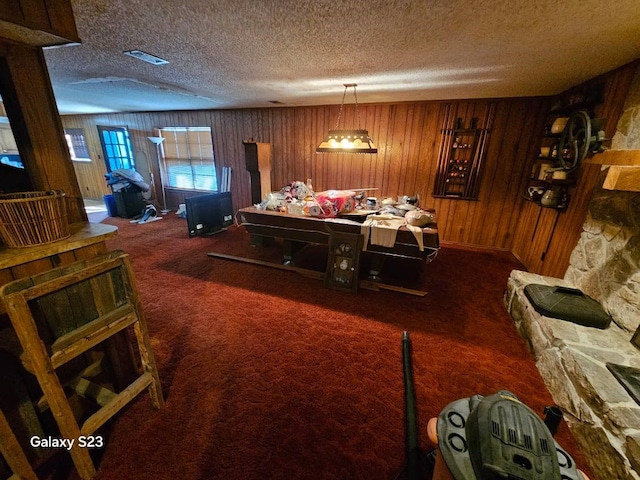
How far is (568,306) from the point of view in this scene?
72.2 inches

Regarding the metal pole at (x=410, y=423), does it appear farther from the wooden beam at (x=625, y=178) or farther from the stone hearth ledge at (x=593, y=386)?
the wooden beam at (x=625, y=178)

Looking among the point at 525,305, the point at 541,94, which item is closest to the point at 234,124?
the point at 541,94

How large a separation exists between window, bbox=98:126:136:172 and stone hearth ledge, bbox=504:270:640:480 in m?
8.34

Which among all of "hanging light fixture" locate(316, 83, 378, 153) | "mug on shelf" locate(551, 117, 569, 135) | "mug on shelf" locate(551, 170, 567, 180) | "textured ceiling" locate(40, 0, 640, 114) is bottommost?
"mug on shelf" locate(551, 170, 567, 180)

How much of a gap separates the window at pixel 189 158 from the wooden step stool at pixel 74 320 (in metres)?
5.17

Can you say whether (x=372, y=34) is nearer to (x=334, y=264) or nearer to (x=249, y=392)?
(x=334, y=264)

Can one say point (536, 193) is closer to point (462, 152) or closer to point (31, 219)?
point (462, 152)

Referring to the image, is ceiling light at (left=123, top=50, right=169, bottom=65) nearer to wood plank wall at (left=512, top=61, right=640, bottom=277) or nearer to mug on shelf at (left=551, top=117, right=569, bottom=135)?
wood plank wall at (left=512, top=61, right=640, bottom=277)

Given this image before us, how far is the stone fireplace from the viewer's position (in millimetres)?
1173

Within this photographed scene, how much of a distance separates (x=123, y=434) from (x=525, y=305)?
296 cm

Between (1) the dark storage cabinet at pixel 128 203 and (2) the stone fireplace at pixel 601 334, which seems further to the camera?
(1) the dark storage cabinet at pixel 128 203

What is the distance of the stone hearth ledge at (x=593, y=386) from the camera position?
1122 mm

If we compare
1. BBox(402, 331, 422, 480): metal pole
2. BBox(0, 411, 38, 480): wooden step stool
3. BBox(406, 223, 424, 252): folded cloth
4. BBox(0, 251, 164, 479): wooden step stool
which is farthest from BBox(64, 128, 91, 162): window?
BBox(402, 331, 422, 480): metal pole

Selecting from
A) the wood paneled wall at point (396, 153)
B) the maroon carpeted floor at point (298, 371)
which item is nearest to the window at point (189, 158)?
the wood paneled wall at point (396, 153)
